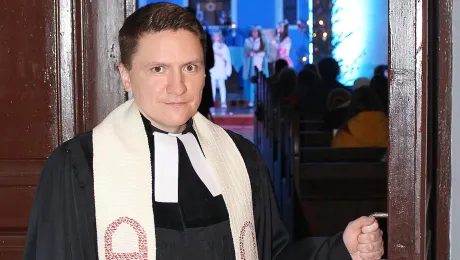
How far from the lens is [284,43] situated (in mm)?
17797

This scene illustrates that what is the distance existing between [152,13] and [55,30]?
67 cm

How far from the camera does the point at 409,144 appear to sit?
140cm

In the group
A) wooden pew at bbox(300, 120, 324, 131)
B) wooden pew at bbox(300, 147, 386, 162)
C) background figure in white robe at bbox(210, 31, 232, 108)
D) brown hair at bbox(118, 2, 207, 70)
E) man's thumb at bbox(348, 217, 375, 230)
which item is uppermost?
background figure in white robe at bbox(210, 31, 232, 108)

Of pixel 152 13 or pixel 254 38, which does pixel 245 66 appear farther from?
pixel 152 13

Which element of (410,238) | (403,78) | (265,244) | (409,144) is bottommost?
(265,244)

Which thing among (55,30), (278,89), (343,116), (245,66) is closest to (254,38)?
(245,66)

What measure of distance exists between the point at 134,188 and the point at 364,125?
4.27 metres

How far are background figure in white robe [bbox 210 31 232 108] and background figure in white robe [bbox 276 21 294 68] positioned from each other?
1.22 m

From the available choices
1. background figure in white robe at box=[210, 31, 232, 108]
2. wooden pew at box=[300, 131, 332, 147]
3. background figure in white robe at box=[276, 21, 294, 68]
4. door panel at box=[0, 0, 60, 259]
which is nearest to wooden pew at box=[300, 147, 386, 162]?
wooden pew at box=[300, 131, 332, 147]

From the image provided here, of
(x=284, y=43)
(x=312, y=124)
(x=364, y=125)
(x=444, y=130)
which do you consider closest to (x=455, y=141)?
(x=444, y=130)

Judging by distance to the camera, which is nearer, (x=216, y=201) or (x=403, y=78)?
(x=403, y=78)

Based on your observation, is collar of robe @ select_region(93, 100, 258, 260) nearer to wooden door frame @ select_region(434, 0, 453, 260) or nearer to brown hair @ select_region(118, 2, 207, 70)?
brown hair @ select_region(118, 2, 207, 70)

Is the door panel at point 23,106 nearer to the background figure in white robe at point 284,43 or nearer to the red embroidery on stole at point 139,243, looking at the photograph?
the red embroidery on stole at point 139,243

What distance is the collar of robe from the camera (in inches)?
70.9
